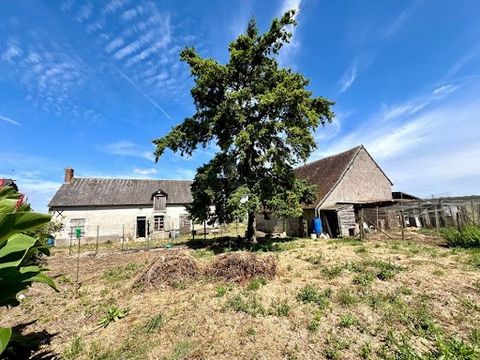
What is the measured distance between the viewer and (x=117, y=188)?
31.6 meters

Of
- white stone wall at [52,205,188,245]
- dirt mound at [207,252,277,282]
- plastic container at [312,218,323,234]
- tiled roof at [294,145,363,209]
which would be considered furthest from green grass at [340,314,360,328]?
white stone wall at [52,205,188,245]

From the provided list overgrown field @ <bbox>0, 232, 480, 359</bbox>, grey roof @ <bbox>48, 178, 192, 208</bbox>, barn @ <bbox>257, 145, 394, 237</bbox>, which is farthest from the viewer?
grey roof @ <bbox>48, 178, 192, 208</bbox>

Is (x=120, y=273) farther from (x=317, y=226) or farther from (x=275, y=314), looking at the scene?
(x=317, y=226)

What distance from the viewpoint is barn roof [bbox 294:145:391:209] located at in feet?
72.3

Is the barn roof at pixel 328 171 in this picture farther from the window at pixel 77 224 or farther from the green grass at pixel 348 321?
the window at pixel 77 224

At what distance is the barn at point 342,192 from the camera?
2078 centimetres

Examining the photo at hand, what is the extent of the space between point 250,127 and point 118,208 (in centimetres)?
2121

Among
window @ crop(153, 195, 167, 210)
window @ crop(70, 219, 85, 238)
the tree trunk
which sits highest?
window @ crop(153, 195, 167, 210)

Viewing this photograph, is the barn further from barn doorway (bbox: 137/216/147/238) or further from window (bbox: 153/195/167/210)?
barn doorway (bbox: 137/216/147/238)

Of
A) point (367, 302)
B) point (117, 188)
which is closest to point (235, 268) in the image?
point (367, 302)

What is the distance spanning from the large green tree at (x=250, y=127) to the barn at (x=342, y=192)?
3785 mm

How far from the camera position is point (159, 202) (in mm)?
31375

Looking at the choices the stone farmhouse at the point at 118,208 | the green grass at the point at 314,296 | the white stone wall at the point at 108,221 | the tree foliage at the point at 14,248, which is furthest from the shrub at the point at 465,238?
the stone farmhouse at the point at 118,208

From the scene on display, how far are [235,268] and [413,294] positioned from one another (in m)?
5.13
